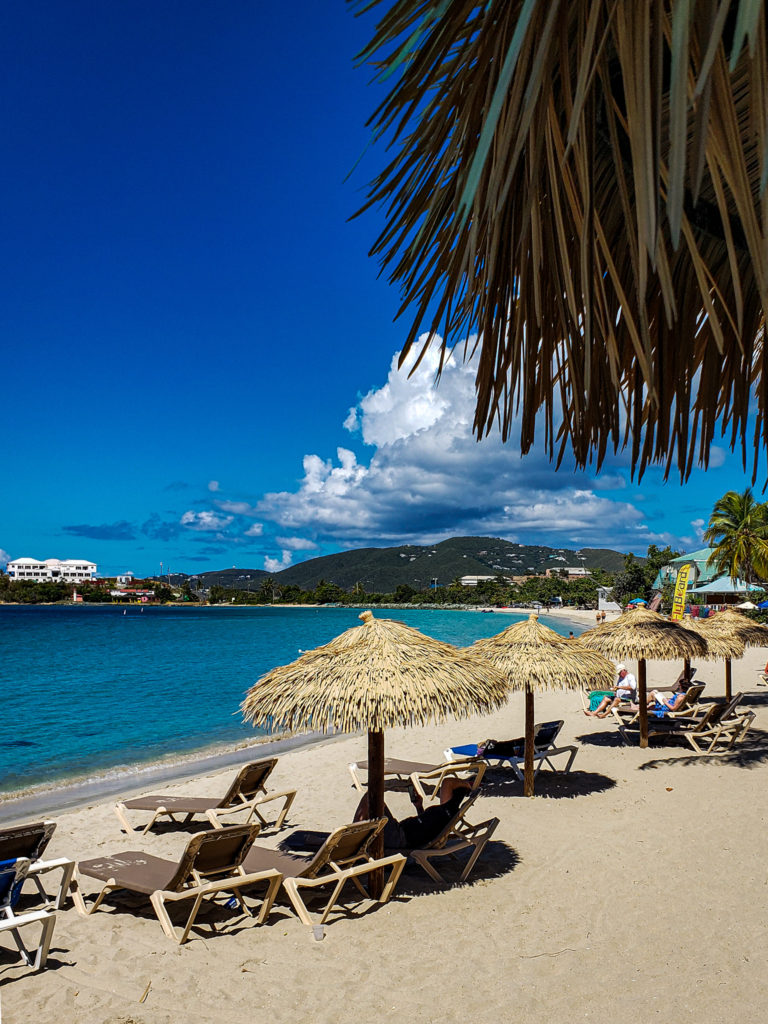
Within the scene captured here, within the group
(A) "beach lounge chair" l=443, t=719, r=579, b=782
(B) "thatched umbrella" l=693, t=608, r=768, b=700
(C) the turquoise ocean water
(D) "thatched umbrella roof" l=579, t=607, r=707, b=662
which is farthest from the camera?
(C) the turquoise ocean water

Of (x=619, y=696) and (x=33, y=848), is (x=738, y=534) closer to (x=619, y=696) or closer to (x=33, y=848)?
(x=619, y=696)

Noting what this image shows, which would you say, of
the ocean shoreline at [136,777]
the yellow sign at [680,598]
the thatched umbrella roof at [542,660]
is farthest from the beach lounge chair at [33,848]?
the yellow sign at [680,598]

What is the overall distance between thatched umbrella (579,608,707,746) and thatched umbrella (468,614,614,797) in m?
1.65

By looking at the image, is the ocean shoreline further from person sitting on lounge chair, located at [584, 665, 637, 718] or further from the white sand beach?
person sitting on lounge chair, located at [584, 665, 637, 718]

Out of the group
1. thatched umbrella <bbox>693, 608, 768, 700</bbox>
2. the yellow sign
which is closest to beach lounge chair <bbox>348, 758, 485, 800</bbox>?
thatched umbrella <bbox>693, 608, 768, 700</bbox>

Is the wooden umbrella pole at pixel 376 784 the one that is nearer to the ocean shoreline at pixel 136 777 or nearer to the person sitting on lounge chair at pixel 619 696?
the ocean shoreline at pixel 136 777

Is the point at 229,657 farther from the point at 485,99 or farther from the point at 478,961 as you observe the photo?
the point at 485,99

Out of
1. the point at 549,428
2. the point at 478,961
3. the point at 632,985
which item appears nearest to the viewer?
the point at 549,428

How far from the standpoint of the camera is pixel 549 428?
164 cm

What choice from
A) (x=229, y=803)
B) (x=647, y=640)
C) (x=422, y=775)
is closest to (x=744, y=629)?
(x=647, y=640)

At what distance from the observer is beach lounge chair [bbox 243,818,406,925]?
470 cm

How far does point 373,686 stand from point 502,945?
A: 1787mm

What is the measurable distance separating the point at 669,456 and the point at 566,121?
2.68 ft

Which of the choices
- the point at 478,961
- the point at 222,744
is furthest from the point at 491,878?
the point at 222,744
